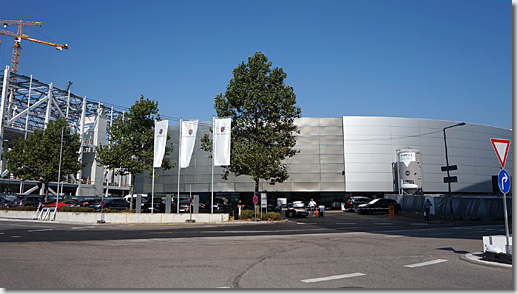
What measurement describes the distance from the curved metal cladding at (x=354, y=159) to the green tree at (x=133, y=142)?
1870 centimetres

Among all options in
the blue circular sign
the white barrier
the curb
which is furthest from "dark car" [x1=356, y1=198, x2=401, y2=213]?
the blue circular sign

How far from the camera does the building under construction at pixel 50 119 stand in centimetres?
5916

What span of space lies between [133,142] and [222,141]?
12.4 meters

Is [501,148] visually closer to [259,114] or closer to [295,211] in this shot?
[259,114]

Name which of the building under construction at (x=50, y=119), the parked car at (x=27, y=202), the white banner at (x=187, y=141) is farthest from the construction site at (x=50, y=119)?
the white banner at (x=187, y=141)

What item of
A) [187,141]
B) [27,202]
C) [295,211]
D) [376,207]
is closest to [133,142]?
Result: [187,141]

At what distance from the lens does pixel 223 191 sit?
57.1m

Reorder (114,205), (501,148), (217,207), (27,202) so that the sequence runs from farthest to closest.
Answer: (27,202) → (217,207) → (114,205) → (501,148)

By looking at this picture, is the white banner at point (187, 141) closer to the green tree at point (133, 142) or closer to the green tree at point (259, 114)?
the green tree at point (259, 114)

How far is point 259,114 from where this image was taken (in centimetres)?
3338

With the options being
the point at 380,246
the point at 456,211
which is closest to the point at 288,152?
the point at 456,211

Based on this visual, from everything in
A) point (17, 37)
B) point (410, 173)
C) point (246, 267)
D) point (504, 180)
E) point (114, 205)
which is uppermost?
point (17, 37)

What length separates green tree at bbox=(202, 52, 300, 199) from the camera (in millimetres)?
32500

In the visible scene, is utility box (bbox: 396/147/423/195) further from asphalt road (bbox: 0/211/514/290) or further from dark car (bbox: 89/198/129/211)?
asphalt road (bbox: 0/211/514/290)
